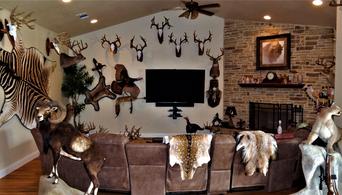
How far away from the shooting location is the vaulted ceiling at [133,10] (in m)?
5.83

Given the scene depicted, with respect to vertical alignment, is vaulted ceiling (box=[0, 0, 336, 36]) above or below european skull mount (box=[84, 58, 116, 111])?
above

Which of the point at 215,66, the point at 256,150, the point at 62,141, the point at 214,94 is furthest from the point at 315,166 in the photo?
the point at 215,66

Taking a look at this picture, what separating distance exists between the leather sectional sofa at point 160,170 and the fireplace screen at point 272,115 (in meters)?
3.38

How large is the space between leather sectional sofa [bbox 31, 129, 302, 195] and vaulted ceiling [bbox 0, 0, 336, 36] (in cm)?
247

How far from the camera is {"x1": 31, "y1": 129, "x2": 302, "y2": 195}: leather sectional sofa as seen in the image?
13.8 feet

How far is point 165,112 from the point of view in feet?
31.1

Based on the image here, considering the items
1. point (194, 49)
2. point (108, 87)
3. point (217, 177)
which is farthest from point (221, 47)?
point (217, 177)

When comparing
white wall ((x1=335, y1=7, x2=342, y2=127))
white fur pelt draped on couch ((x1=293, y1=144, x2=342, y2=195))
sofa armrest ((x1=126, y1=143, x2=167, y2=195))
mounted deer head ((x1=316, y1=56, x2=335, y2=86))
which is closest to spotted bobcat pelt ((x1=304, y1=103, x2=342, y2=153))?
white fur pelt draped on couch ((x1=293, y1=144, x2=342, y2=195))

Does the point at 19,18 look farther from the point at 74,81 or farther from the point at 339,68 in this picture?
A: the point at 339,68

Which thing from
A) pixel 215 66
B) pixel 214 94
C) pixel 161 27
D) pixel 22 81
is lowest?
pixel 214 94

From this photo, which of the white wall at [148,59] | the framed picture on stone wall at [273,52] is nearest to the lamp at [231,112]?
the white wall at [148,59]

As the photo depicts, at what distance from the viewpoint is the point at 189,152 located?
4.20m

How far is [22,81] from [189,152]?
3.50m

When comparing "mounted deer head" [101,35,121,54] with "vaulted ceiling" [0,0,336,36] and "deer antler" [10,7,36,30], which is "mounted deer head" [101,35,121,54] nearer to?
"vaulted ceiling" [0,0,336,36]
